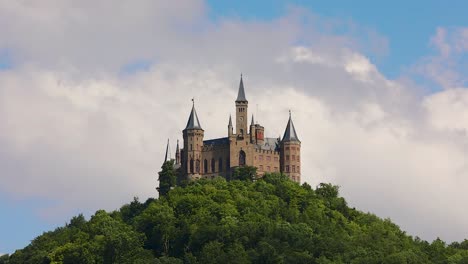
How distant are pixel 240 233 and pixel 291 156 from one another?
34.1m

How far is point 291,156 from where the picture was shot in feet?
564

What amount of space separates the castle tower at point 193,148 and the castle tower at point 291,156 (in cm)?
1177

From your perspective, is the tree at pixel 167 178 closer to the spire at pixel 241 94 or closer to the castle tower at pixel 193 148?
the castle tower at pixel 193 148

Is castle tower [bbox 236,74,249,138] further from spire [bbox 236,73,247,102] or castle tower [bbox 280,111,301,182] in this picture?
castle tower [bbox 280,111,301,182]

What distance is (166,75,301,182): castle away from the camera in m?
170

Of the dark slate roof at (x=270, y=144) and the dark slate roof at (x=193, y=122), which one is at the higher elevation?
the dark slate roof at (x=193, y=122)

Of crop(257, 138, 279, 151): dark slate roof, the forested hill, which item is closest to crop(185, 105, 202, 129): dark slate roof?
crop(257, 138, 279, 151): dark slate roof

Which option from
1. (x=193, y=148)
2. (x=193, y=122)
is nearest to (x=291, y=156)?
(x=193, y=148)

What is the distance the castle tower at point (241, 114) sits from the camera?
562 feet

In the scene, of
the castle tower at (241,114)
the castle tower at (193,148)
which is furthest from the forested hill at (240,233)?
the castle tower at (241,114)

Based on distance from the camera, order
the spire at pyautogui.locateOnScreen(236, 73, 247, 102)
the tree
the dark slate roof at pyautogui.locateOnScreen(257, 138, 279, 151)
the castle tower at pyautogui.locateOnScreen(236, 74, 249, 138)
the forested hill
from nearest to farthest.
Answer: the forested hill
the tree
the castle tower at pyautogui.locateOnScreen(236, 74, 249, 138)
the dark slate roof at pyautogui.locateOnScreen(257, 138, 279, 151)
the spire at pyautogui.locateOnScreen(236, 73, 247, 102)

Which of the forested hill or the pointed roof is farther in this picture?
the pointed roof

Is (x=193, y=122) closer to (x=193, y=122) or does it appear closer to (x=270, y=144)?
(x=193, y=122)

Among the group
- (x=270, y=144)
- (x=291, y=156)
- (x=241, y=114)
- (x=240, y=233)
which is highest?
(x=241, y=114)
